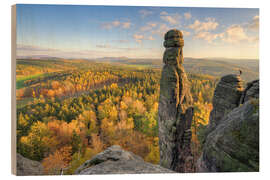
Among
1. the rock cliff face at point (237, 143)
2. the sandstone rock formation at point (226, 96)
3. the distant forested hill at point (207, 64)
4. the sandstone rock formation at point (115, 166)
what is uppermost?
the distant forested hill at point (207, 64)

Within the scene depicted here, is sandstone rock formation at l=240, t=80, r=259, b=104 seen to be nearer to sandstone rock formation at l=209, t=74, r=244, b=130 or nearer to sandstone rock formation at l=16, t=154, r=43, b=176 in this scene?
sandstone rock formation at l=209, t=74, r=244, b=130

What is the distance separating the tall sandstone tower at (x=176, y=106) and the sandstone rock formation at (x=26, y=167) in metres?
4.92

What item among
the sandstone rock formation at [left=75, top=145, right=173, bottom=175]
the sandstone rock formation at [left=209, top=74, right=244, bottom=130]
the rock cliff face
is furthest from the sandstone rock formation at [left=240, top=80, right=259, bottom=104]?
the sandstone rock formation at [left=75, top=145, right=173, bottom=175]

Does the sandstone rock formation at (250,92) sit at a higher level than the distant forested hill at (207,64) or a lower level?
lower

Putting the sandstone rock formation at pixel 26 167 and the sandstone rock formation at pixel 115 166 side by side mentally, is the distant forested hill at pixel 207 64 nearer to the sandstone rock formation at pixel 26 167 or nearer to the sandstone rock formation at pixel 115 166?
the sandstone rock formation at pixel 115 166

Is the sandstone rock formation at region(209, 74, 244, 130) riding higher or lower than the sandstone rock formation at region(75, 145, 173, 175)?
higher

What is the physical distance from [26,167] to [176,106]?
573 cm

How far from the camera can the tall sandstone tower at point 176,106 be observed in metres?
5.20

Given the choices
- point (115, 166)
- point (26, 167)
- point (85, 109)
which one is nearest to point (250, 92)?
point (115, 166)

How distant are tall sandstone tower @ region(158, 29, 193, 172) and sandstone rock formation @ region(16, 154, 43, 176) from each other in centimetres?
492

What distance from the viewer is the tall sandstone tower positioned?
17.1ft

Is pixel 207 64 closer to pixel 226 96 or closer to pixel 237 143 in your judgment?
pixel 226 96

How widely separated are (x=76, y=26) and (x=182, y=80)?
15.3 feet

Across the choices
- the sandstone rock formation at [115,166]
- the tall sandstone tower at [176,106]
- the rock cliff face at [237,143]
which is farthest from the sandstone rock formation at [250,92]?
the sandstone rock formation at [115,166]
